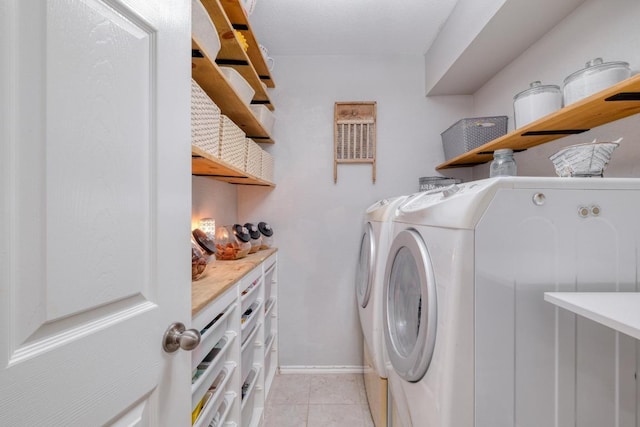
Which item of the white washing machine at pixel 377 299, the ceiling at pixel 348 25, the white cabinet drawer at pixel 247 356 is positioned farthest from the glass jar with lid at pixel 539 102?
the white cabinet drawer at pixel 247 356

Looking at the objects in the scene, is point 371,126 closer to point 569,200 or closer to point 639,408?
point 569,200

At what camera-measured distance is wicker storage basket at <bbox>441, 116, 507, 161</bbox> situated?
1.88 metres

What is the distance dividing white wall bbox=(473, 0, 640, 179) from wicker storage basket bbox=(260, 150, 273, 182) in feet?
5.69

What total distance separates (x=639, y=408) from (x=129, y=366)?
126 centimetres

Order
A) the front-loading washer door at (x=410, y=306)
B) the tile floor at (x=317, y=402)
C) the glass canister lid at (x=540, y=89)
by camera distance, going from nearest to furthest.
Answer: the front-loading washer door at (x=410, y=306), the glass canister lid at (x=540, y=89), the tile floor at (x=317, y=402)

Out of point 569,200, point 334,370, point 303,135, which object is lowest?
point 334,370

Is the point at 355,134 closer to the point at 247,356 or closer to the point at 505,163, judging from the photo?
the point at 505,163

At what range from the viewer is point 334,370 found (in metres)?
2.40

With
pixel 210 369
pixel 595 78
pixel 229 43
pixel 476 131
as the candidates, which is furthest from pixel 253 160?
pixel 595 78

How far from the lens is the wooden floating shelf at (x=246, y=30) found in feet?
4.80

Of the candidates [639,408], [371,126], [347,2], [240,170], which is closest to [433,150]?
[371,126]

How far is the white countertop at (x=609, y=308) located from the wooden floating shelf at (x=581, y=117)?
2.40 feet

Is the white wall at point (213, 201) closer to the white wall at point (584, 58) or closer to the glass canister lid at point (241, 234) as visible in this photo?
the glass canister lid at point (241, 234)

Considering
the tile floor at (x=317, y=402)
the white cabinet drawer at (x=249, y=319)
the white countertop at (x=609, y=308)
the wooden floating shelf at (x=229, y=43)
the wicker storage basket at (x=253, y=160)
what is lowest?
the tile floor at (x=317, y=402)
